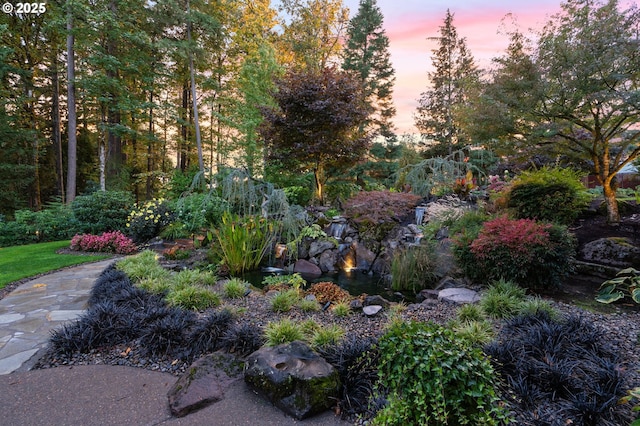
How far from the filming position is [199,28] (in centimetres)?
1220

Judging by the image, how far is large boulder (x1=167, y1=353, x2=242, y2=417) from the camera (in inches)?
78.2

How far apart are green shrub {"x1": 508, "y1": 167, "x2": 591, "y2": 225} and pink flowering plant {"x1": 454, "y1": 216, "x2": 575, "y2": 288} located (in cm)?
103

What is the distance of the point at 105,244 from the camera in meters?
6.87

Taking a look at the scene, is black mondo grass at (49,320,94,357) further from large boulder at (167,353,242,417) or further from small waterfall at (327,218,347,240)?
small waterfall at (327,218,347,240)

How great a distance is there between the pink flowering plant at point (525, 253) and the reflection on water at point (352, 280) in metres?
1.61

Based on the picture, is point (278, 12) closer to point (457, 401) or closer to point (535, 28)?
point (535, 28)

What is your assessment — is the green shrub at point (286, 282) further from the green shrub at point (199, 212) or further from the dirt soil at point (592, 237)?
the dirt soil at point (592, 237)

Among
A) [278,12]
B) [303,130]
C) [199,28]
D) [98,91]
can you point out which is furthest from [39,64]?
[303,130]

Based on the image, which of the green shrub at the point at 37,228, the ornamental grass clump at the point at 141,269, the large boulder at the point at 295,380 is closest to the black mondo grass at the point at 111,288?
the ornamental grass clump at the point at 141,269

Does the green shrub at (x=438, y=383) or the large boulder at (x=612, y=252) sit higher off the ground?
the large boulder at (x=612, y=252)

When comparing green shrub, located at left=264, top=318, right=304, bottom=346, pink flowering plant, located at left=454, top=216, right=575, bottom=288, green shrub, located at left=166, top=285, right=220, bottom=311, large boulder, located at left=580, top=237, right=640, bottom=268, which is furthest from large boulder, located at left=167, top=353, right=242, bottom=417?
large boulder, located at left=580, top=237, right=640, bottom=268

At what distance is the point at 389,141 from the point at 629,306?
12.3m

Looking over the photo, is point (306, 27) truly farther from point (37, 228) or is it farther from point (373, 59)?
point (37, 228)

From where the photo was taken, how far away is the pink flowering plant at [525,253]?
375 centimetres
